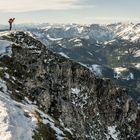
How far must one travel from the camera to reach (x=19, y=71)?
9431 cm

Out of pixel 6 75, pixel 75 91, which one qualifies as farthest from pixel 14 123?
pixel 75 91

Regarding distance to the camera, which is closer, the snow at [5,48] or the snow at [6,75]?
the snow at [6,75]

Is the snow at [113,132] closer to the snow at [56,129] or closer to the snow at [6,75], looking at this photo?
the snow at [6,75]

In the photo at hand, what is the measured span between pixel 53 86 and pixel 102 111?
1064 inches

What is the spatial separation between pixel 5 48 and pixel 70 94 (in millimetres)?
24276

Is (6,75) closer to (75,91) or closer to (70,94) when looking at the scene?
(70,94)

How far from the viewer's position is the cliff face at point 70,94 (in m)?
93.6

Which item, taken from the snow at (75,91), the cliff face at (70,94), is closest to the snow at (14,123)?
the cliff face at (70,94)

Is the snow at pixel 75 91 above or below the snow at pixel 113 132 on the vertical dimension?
above

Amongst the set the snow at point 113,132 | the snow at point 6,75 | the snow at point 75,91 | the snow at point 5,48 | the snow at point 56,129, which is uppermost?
the snow at point 5,48

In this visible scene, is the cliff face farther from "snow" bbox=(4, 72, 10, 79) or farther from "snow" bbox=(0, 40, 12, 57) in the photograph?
"snow" bbox=(4, 72, 10, 79)

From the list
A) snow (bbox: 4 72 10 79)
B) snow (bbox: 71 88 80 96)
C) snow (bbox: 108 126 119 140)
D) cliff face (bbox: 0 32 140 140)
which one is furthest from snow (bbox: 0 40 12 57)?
snow (bbox: 108 126 119 140)

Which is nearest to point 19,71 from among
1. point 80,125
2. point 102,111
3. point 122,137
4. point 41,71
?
point 41,71

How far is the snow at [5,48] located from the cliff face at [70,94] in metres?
1.51
